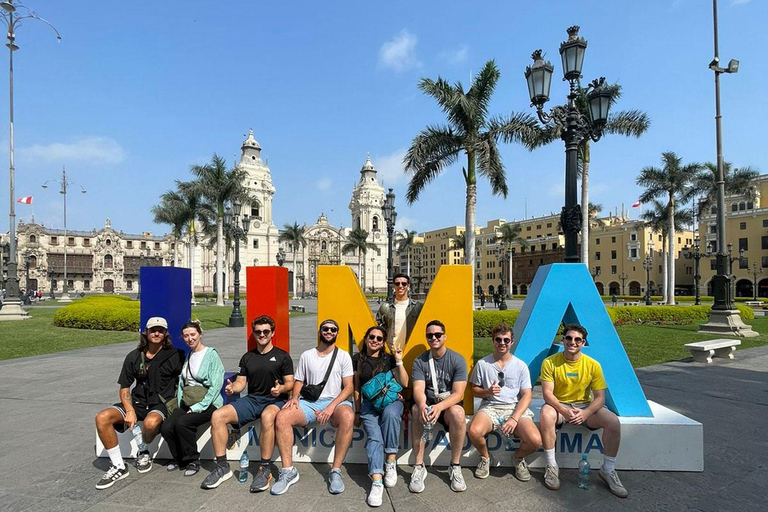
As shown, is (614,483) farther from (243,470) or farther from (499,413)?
(243,470)

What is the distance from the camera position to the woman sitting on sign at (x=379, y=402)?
4027mm

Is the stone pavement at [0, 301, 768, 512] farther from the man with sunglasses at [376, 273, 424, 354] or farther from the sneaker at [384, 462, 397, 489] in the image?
the man with sunglasses at [376, 273, 424, 354]

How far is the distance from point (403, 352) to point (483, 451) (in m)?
1.39

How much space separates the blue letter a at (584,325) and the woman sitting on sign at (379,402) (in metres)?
A: 1.69

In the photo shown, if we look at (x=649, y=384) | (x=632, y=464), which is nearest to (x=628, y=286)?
(x=649, y=384)

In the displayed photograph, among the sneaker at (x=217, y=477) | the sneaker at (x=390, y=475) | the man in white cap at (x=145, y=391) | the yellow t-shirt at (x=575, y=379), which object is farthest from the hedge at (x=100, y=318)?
the yellow t-shirt at (x=575, y=379)

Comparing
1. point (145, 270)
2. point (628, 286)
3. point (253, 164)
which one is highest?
point (253, 164)

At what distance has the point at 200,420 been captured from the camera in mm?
4344

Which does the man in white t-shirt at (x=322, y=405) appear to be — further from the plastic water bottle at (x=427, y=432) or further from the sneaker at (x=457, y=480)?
the sneaker at (x=457, y=480)

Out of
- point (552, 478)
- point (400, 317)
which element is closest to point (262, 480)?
point (400, 317)

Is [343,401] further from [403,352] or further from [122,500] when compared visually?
[122,500]

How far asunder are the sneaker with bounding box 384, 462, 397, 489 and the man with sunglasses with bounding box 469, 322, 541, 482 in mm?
810

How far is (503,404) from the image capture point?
4.31 meters

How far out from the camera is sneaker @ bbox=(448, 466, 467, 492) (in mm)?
3912
